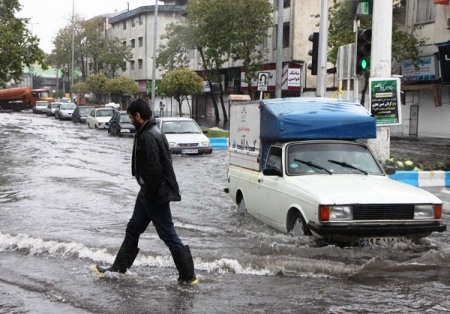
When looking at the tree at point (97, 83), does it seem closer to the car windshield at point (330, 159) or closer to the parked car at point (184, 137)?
the parked car at point (184, 137)

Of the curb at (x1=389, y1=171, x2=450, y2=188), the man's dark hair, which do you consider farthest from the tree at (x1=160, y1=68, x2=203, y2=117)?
the man's dark hair

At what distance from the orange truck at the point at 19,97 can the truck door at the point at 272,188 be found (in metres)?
74.7

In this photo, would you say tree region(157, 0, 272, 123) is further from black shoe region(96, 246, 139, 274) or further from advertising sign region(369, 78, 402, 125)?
black shoe region(96, 246, 139, 274)

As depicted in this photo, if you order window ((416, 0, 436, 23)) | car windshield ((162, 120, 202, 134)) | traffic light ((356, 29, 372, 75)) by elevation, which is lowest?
car windshield ((162, 120, 202, 134))

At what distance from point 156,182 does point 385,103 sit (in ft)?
30.3

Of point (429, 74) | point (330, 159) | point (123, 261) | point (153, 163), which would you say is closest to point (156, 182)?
point (153, 163)

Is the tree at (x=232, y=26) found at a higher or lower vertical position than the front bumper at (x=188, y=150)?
higher

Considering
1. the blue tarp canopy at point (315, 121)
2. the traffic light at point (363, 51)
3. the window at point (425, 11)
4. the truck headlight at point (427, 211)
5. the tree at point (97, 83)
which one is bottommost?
the truck headlight at point (427, 211)

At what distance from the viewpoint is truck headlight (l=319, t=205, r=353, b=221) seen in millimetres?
7387

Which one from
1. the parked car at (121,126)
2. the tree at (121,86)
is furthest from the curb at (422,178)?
the tree at (121,86)

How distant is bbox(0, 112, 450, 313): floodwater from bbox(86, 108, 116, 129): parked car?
95.2 feet

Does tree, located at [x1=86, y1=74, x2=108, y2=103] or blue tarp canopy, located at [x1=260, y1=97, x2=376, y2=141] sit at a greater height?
tree, located at [x1=86, y1=74, x2=108, y2=103]

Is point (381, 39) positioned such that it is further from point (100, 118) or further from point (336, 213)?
point (100, 118)

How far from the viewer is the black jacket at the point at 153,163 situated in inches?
239
